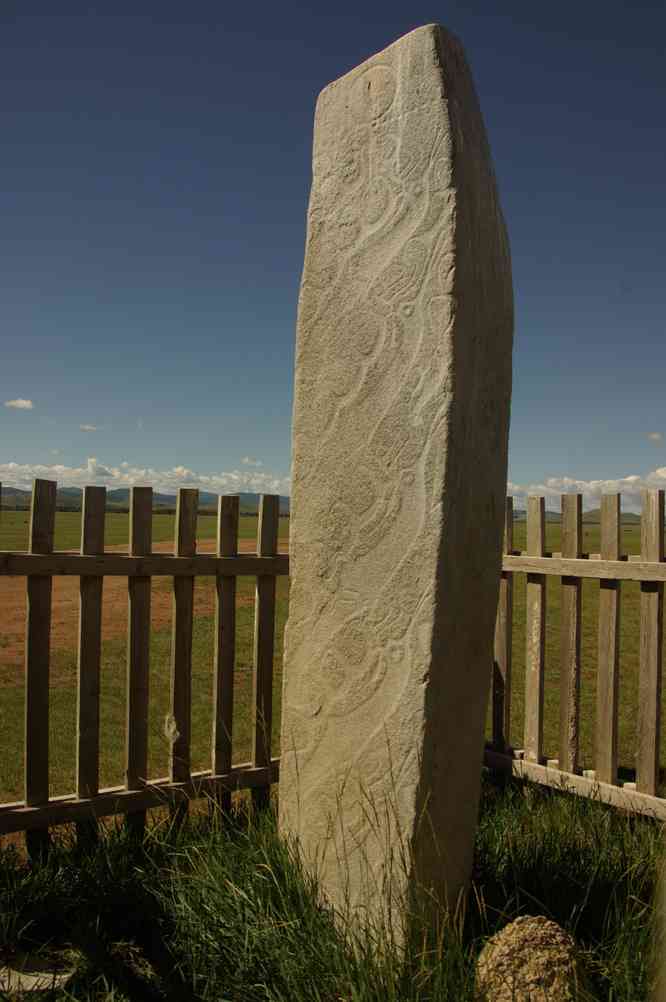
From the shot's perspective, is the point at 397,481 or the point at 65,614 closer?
the point at 397,481

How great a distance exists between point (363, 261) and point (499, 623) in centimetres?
308

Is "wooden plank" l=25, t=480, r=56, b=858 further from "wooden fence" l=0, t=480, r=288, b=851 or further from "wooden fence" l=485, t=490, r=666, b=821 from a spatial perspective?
"wooden fence" l=485, t=490, r=666, b=821

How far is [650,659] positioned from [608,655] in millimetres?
279

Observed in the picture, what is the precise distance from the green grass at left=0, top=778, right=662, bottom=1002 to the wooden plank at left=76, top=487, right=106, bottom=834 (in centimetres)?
34

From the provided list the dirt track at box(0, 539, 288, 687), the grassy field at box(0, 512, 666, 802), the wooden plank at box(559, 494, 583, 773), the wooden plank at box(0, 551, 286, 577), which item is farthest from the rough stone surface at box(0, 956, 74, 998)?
the dirt track at box(0, 539, 288, 687)

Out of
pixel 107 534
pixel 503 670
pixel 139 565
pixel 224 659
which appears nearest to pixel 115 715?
pixel 224 659

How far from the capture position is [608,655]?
470 cm

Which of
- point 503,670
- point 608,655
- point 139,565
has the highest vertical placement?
point 139,565

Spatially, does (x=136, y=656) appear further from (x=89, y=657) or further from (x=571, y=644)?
(x=571, y=644)

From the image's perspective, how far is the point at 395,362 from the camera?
297 centimetres

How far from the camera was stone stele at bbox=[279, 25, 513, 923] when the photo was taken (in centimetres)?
281

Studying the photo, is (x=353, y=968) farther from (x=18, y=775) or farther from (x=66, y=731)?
(x=66, y=731)

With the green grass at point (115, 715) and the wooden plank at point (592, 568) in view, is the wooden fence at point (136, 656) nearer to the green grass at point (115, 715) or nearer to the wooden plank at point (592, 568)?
the green grass at point (115, 715)

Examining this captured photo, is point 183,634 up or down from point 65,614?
up
